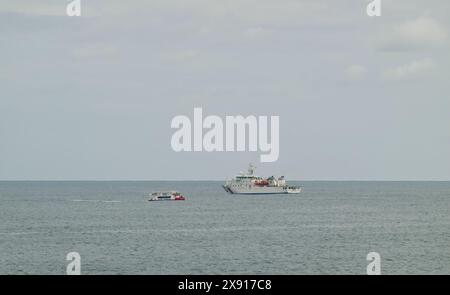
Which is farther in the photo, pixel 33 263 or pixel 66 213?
pixel 66 213

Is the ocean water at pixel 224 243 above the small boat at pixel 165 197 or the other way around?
the other way around

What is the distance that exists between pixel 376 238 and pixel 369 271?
30.4 metres

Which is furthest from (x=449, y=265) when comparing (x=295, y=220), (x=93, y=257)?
(x=295, y=220)

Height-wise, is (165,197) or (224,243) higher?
(165,197)

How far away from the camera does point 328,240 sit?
3415 inches

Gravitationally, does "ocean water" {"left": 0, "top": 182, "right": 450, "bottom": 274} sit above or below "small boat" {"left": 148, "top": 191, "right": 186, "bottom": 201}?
below

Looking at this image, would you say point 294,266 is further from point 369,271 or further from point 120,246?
point 120,246

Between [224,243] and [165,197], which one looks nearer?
[224,243]

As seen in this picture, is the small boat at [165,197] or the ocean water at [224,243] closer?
the ocean water at [224,243]

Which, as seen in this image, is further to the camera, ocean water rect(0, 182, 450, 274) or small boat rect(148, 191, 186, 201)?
small boat rect(148, 191, 186, 201)
